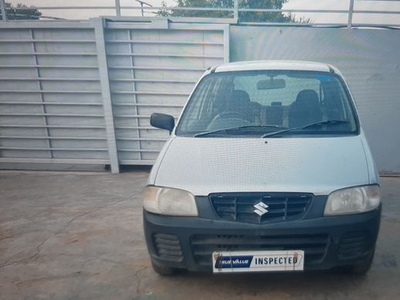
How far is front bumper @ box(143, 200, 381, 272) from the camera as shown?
2.21 meters

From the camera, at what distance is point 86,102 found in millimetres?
6082

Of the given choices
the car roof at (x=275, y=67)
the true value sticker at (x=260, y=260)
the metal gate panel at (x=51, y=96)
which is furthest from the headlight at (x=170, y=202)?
the metal gate panel at (x=51, y=96)

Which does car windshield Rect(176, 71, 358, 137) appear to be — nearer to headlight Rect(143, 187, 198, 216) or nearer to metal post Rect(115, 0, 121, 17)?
headlight Rect(143, 187, 198, 216)

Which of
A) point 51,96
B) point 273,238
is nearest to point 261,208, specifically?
point 273,238

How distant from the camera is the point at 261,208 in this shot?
7.25 feet

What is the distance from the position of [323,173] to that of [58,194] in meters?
4.19

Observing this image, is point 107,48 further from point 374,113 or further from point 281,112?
point 374,113

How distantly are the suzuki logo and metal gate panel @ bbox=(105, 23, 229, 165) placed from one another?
379 centimetres

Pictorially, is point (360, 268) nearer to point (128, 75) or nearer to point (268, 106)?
point (268, 106)

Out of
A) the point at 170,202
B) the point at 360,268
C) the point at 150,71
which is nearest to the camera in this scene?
the point at 170,202

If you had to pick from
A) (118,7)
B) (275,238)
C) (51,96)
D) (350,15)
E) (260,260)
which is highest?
(118,7)

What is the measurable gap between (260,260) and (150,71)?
443cm

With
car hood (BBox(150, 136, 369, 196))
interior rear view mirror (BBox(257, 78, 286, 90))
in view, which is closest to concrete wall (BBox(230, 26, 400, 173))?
interior rear view mirror (BBox(257, 78, 286, 90))

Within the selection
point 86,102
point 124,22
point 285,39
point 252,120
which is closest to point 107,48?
point 124,22
